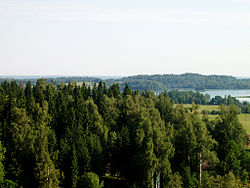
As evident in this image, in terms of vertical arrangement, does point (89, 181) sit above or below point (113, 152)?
below

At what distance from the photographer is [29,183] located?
42406mm

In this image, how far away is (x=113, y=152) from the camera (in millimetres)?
51219

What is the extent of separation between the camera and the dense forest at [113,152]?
4300cm

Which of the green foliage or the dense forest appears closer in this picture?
the green foliage

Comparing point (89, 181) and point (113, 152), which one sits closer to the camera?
point (89, 181)

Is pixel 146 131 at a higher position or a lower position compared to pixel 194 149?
higher

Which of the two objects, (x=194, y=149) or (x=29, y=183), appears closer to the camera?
(x=29, y=183)

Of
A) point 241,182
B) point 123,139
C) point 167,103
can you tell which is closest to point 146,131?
point 123,139

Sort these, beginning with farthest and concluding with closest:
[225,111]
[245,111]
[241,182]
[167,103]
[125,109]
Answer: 1. [245,111]
2. [167,103]
3. [125,109]
4. [225,111]
5. [241,182]

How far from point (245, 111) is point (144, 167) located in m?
119

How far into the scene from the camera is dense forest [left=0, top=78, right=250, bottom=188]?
43.0m

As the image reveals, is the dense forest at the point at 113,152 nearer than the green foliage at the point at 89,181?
No

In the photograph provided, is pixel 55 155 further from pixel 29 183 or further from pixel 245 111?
pixel 245 111

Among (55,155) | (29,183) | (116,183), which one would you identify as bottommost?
(116,183)
